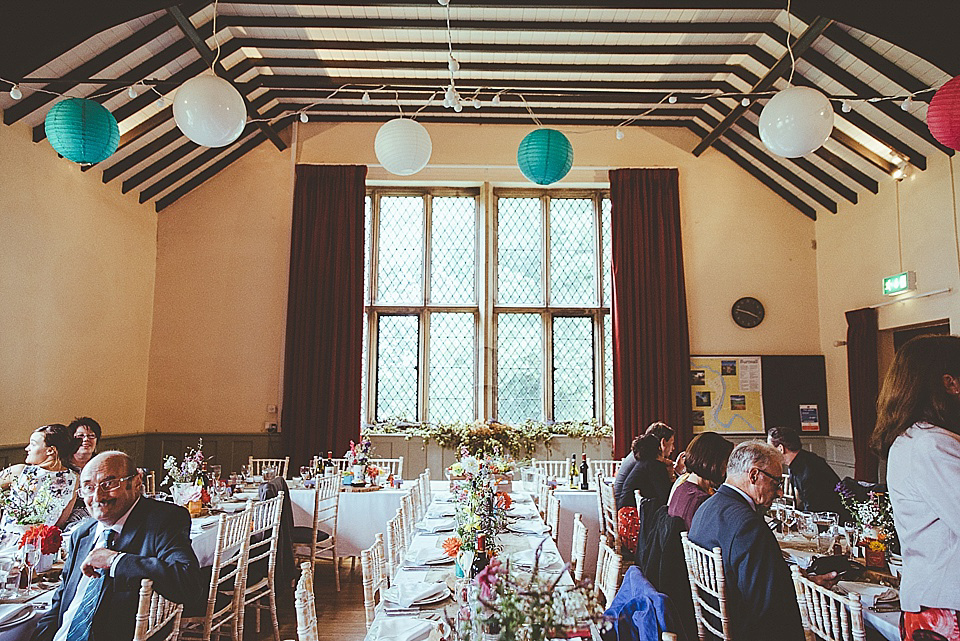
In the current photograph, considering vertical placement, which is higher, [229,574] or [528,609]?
[528,609]

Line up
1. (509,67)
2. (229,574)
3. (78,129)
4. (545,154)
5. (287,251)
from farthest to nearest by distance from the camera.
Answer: (287,251) → (509,67) → (545,154) → (78,129) → (229,574)

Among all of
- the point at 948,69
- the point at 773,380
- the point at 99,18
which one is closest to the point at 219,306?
the point at 99,18

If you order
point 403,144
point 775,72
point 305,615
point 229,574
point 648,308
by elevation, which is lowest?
point 229,574

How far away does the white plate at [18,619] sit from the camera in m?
2.64

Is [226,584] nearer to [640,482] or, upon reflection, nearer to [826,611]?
[640,482]

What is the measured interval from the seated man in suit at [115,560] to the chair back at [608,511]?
353 cm

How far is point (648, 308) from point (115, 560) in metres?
7.17

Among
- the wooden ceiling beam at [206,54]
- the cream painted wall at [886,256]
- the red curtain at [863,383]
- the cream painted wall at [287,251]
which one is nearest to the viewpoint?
the wooden ceiling beam at [206,54]

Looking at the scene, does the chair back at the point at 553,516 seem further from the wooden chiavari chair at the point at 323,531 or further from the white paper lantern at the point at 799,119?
the white paper lantern at the point at 799,119

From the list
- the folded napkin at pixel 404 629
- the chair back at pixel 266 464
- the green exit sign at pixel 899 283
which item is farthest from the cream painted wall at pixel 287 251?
the folded napkin at pixel 404 629

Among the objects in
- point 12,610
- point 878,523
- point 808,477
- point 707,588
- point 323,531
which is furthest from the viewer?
point 323,531

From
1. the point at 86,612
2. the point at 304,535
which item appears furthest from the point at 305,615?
the point at 304,535

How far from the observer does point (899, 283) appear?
708 cm

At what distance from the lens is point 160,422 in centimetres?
867
